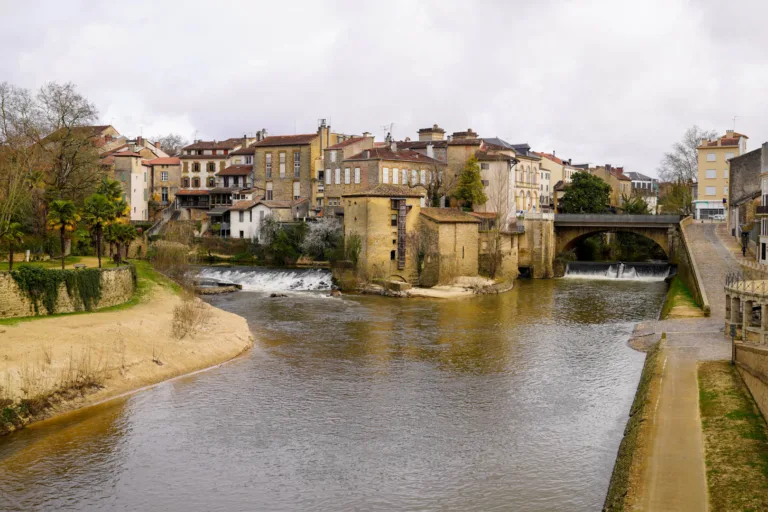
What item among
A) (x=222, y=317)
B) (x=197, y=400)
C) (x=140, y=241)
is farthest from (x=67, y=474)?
(x=140, y=241)

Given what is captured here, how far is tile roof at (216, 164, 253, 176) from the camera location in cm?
7544

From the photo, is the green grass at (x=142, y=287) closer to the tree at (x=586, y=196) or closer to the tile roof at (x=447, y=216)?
the tile roof at (x=447, y=216)

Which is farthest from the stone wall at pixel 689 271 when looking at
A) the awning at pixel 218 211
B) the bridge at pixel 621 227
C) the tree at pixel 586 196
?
the awning at pixel 218 211

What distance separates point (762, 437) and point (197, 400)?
15.6 m

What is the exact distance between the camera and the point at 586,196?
2992 inches

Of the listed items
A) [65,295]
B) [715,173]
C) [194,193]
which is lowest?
[65,295]

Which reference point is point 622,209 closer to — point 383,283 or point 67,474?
point 383,283

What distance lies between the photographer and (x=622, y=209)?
78.6 meters

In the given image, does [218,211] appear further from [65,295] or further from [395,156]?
[65,295]

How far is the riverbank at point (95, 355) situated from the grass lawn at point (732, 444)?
55.4ft

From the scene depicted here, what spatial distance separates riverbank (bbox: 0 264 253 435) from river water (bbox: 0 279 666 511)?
2.28ft

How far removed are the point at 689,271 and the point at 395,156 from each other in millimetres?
27504

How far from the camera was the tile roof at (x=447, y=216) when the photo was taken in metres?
51.6

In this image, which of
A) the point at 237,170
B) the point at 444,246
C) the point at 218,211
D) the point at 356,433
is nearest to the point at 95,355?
the point at 356,433
